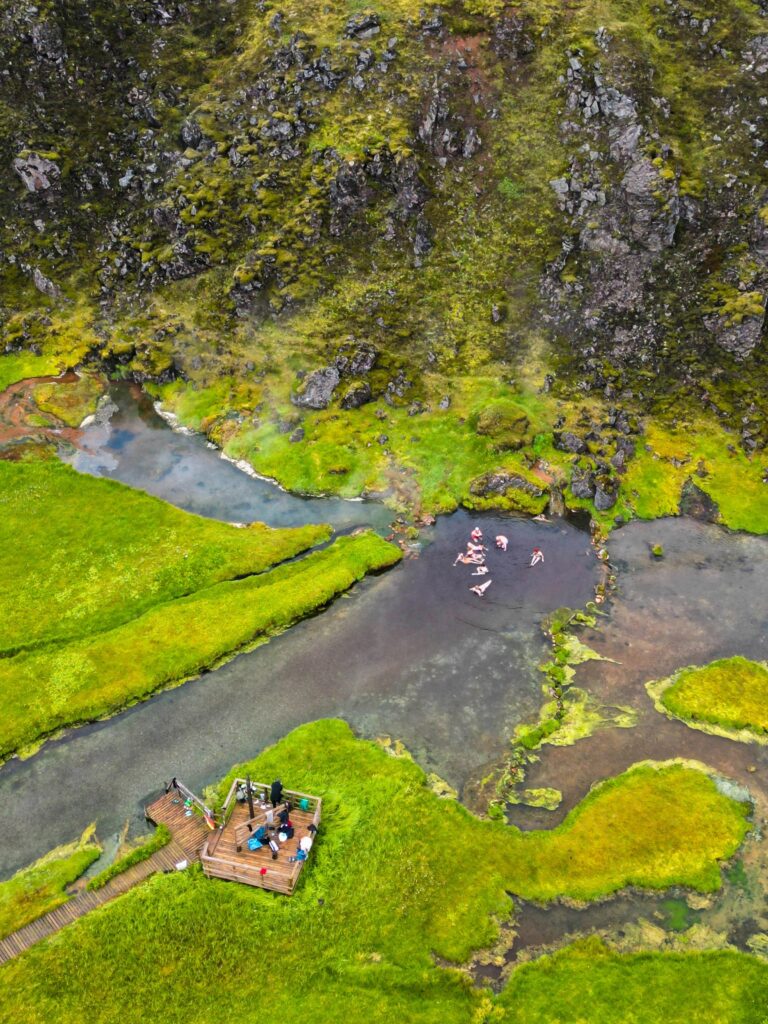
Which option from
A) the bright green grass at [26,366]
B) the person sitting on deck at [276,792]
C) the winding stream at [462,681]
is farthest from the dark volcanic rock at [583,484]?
the bright green grass at [26,366]

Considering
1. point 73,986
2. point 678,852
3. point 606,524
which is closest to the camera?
point 73,986

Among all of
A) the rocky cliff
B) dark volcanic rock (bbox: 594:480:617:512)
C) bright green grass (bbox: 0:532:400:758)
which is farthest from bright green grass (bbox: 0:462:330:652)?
dark volcanic rock (bbox: 594:480:617:512)

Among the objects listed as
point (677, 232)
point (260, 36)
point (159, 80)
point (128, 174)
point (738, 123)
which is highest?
point (260, 36)

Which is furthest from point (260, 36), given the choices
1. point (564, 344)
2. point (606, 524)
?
point (606, 524)

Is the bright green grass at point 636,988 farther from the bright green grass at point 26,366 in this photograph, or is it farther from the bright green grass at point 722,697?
the bright green grass at point 26,366

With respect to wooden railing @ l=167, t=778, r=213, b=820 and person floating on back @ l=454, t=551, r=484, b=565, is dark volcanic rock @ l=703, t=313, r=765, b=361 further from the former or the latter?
wooden railing @ l=167, t=778, r=213, b=820

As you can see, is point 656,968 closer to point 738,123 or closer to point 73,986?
point 73,986
